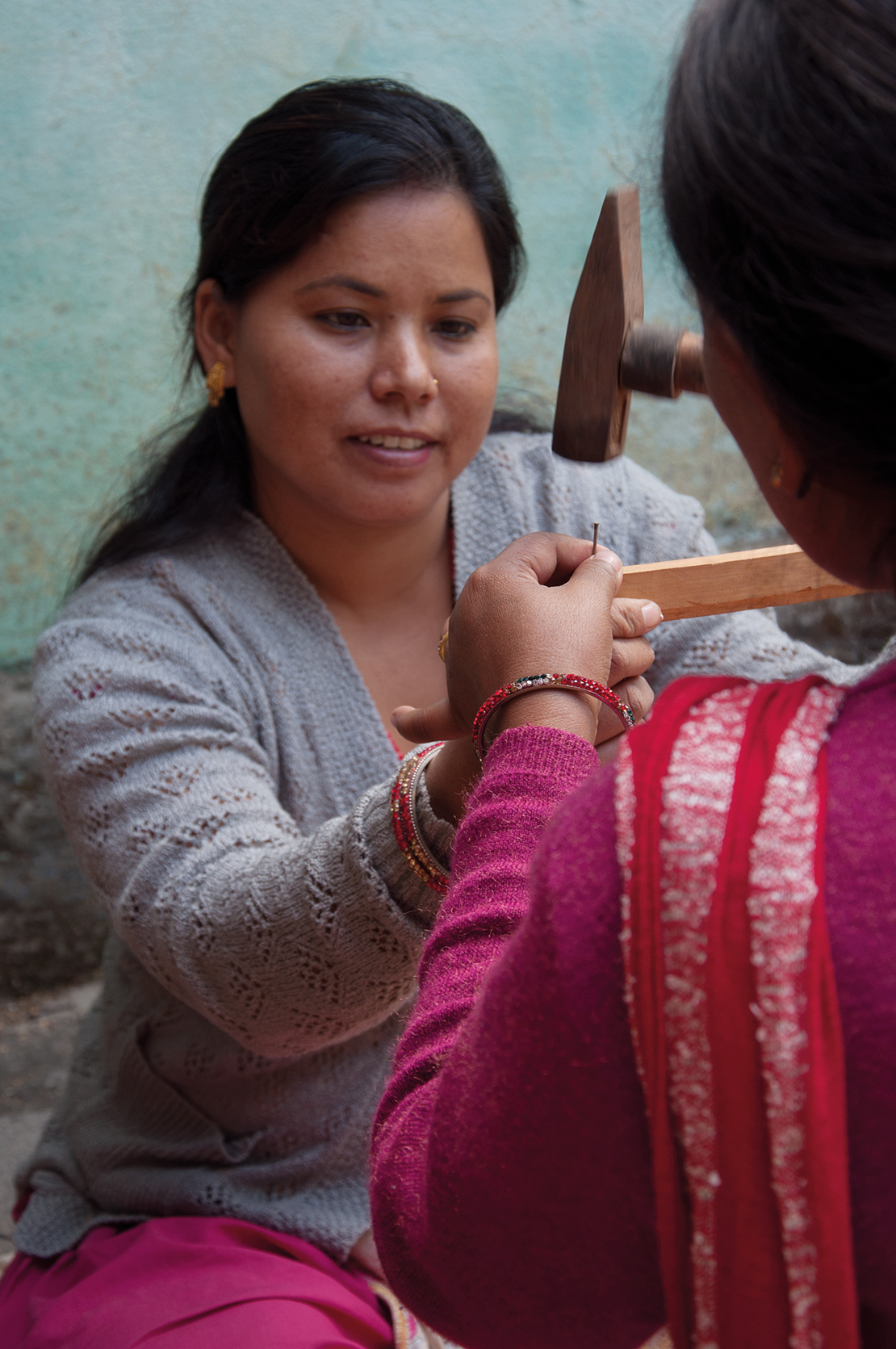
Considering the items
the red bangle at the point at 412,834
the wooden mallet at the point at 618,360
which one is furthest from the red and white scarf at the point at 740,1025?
the red bangle at the point at 412,834

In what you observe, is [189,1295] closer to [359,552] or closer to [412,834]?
[412,834]

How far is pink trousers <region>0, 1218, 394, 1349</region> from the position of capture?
3.89 ft

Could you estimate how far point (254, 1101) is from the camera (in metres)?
1.46

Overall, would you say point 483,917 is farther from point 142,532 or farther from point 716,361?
point 142,532

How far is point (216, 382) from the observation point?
1.55 m

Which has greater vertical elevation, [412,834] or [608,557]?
[608,557]

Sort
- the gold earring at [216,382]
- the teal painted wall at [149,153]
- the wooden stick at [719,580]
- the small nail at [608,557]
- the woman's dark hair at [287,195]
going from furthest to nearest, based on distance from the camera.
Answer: the teal painted wall at [149,153] → the gold earring at [216,382] → the woman's dark hair at [287,195] → the wooden stick at [719,580] → the small nail at [608,557]

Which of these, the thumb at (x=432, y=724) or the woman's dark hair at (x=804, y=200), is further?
the thumb at (x=432, y=724)

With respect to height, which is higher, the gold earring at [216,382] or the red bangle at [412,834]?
the gold earring at [216,382]

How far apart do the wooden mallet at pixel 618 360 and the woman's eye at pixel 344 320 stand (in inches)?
18.1

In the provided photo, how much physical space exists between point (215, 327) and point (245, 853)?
74 cm

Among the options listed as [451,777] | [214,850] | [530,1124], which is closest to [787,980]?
[530,1124]

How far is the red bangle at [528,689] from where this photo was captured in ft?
2.85

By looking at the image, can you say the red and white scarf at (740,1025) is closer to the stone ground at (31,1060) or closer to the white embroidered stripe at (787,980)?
the white embroidered stripe at (787,980)
